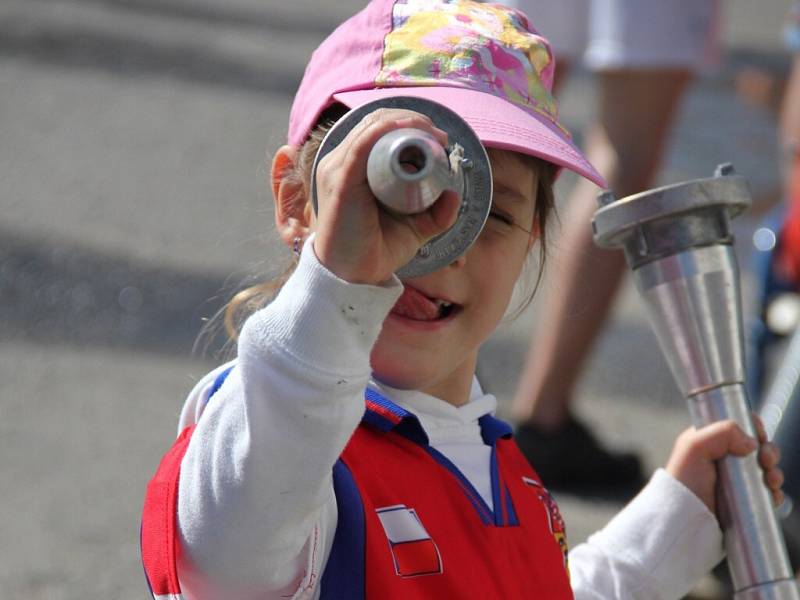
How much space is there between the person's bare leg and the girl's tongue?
1.71 metres

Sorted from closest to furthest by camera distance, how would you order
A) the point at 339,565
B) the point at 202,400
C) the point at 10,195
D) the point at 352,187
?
the point at 352,187
the point at 339,565
the point at 202,400
the point at 10,195

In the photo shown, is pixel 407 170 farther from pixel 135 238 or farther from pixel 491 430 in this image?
pixel 135 238

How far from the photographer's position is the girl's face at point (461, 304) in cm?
160

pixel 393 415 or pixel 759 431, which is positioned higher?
pixel 393 415

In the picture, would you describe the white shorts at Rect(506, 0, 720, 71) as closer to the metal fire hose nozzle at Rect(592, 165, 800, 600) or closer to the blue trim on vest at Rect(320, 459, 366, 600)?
the metal fire hose nozzle at Rect(592, 165, 800, 600)

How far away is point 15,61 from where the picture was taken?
6660 millimetres

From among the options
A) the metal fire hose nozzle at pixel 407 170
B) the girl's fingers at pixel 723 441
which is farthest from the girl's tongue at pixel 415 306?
the girl's fingers at pixel 723 441

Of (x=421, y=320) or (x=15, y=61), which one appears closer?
(x=421, y=320)

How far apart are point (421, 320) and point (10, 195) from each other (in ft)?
12.4

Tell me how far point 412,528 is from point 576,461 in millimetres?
1961

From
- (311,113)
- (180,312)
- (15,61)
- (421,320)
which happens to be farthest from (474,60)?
(15,61)

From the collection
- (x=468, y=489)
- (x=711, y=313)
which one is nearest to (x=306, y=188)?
(x=468, y=489)

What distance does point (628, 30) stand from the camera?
3457mm

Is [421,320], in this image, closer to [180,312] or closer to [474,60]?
[474,60]
